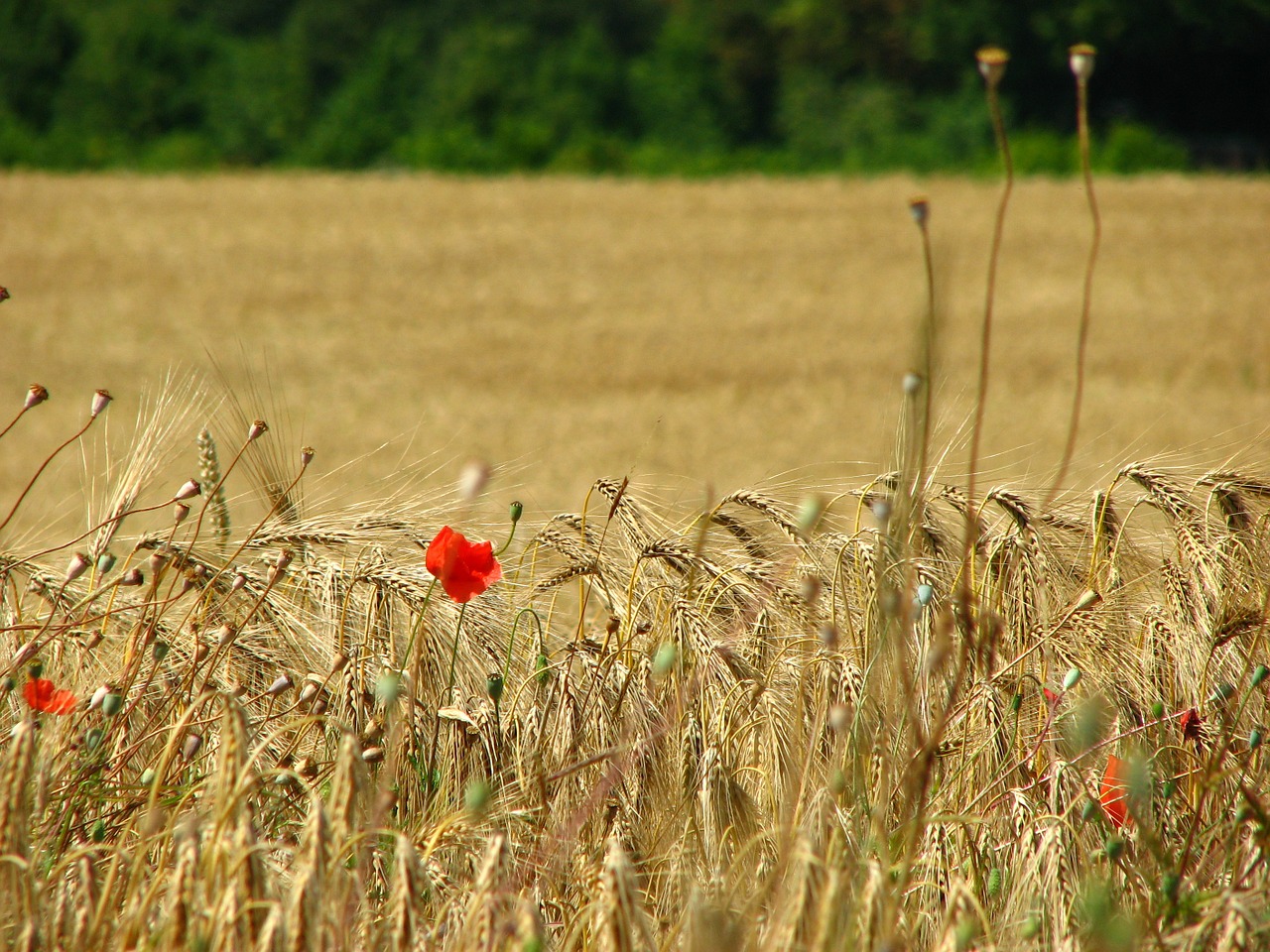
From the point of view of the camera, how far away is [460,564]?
162 cm

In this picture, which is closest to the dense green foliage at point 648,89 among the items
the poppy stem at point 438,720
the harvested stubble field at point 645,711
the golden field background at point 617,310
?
the golden field background at point 617,310

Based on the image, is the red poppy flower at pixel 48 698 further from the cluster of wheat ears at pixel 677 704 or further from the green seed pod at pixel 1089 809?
the green seed pod at pixel 1089 809

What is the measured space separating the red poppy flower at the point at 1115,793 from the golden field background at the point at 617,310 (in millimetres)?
5126

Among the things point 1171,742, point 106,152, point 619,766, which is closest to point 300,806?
point 619,766

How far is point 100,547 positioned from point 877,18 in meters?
43.6

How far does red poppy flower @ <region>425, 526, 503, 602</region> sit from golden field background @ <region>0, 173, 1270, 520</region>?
503cm

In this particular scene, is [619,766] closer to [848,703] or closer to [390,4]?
[848,703]

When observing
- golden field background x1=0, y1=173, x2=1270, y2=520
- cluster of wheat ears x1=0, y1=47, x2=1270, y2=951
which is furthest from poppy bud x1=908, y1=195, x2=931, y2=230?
golden field background x1=0, y1=173, x2=1270, y2=520

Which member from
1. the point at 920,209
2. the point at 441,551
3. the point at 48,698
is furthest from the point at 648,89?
the point at 920,209

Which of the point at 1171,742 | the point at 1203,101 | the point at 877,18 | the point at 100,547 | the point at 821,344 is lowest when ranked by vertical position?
the point at 821,344

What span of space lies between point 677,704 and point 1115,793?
0.56m

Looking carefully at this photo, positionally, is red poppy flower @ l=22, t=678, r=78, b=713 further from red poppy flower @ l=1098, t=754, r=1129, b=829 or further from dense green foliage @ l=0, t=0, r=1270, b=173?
dense green foliage @ l=0, t=0, r=1270, b=173

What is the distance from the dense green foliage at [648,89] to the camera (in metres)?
27.7

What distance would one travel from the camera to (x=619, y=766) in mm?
1657
